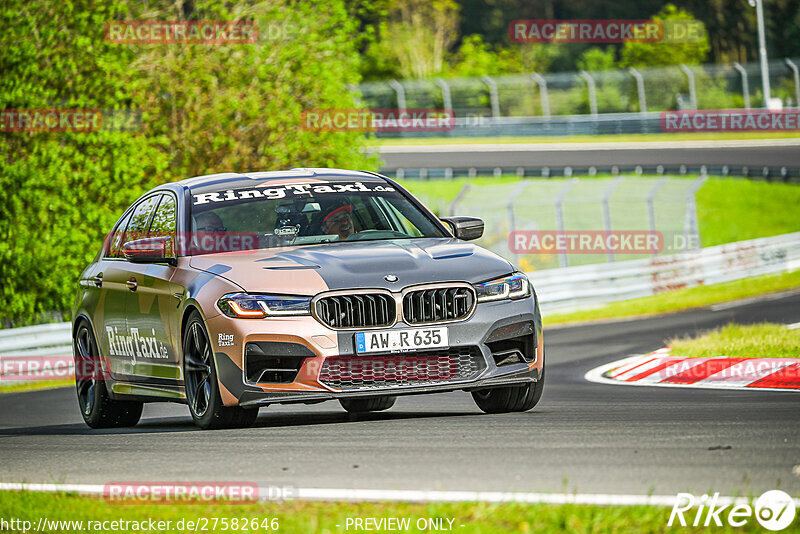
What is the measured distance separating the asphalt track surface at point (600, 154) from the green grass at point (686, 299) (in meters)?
13.6

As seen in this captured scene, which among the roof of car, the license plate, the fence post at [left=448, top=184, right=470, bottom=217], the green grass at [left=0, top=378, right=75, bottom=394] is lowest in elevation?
the green grass at [left=0, top=378, right=75, bottom=394]

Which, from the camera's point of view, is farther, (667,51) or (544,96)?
(667,51)

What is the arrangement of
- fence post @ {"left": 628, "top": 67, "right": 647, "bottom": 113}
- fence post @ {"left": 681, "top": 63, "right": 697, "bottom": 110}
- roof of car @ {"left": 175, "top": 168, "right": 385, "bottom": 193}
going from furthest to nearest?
fence post @ {"left": 628, "top": 67, "right": 647, "bottom": 113}
fence post @ {"left": 681, "top": 63, "right": 697, "bottom": 110}
roof of car @ {"left": 175, "top": 168, "right": 385, "bottom": 193}

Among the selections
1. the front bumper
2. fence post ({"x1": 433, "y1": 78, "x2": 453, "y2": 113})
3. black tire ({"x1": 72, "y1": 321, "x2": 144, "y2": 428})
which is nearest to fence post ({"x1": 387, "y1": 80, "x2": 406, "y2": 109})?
fence post ({"x1": 433, "y1": 78, "x2": 453, "y2": 113})

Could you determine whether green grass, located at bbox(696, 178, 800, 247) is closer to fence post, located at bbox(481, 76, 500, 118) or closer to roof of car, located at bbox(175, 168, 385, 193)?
fence post, located at bbox(481, 76, 500, 118)

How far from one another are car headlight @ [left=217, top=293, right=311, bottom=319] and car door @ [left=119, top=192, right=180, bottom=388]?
2.54 ft

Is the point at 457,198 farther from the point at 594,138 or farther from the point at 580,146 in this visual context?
the point at 594,138

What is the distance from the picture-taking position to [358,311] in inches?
312

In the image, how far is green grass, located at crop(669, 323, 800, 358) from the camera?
13000 mm

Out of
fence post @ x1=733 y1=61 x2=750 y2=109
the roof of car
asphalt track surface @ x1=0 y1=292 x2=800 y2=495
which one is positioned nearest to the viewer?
asphalt track surface @ x1=0 y1=292 x2=800 y2=495

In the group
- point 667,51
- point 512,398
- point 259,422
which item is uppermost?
point 512,398

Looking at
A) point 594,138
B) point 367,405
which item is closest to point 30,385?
point 367,405

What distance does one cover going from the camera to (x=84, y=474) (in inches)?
277

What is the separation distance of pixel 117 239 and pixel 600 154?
1472 inches
